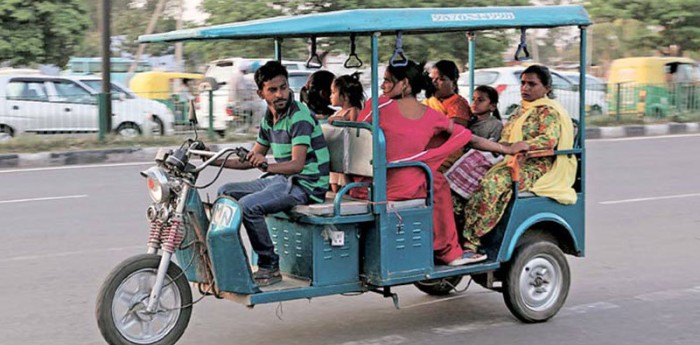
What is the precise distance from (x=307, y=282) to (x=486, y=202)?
1.17m

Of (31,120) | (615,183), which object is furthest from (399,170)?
(31,120)

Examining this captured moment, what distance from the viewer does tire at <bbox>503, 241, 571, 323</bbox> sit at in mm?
5629

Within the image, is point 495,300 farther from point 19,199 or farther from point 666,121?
point 666,121

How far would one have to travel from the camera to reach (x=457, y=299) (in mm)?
6395

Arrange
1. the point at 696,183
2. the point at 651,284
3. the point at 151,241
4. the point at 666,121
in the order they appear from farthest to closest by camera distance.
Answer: the point at 666,121 < the point at 696,183 < the point at 651,284 < the point at 151,241

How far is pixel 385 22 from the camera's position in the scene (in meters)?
4.86

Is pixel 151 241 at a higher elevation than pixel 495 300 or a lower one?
higher

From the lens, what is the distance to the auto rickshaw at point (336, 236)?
470 cm

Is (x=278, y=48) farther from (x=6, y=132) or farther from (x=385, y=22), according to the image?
(x=6, y=132)

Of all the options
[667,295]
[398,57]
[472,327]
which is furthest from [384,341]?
[667,295]

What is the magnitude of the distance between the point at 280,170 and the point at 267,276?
0.53 metres

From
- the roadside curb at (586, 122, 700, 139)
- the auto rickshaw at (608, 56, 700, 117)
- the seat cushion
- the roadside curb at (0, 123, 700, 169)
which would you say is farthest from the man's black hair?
the auto rickshaw at (608, 56, 700, 117)

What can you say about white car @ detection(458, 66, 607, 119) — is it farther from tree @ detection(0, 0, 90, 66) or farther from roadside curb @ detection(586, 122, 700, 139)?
tree @ detection(0, 0, 90, 66)

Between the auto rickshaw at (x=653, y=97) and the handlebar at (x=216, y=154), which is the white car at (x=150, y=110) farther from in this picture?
the handlebar at (x=216, y=154)
